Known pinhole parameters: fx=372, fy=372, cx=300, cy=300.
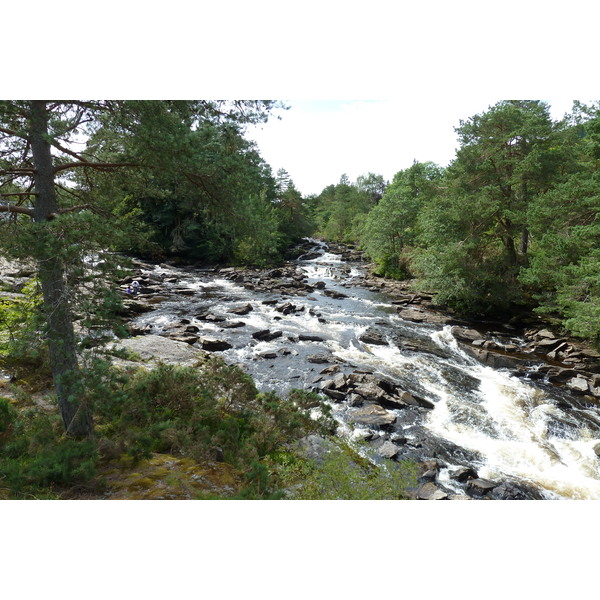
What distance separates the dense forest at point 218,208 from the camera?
369 cm

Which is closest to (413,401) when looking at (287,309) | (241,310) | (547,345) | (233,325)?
(547,345)

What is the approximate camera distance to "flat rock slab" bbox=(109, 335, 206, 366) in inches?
341

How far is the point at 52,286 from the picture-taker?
374cm

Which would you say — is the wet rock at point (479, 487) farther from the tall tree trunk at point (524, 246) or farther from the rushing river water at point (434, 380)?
the tall tree trunk at point (524, 246)

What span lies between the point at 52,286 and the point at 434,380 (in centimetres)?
923

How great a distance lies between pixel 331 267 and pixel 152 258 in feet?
46.9

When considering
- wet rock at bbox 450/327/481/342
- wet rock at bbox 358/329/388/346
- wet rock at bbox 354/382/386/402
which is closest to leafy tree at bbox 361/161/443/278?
wet rock at bbox 450/327/481/342

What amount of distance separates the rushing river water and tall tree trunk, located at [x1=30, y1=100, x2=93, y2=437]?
5.52 m

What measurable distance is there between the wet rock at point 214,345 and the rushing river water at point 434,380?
32 centimetres

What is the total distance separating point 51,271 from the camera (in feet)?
11.5

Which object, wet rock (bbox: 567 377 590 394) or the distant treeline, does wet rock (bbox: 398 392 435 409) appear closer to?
wet rock (bbox: 567 377 590 394)

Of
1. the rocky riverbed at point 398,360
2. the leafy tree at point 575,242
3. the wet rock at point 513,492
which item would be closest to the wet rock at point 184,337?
the rocky riverbed at point 398,360

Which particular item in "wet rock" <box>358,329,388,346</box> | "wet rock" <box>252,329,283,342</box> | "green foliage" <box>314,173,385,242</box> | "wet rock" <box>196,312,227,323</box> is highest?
"green foliage" <box>314,173,385,242</box>
